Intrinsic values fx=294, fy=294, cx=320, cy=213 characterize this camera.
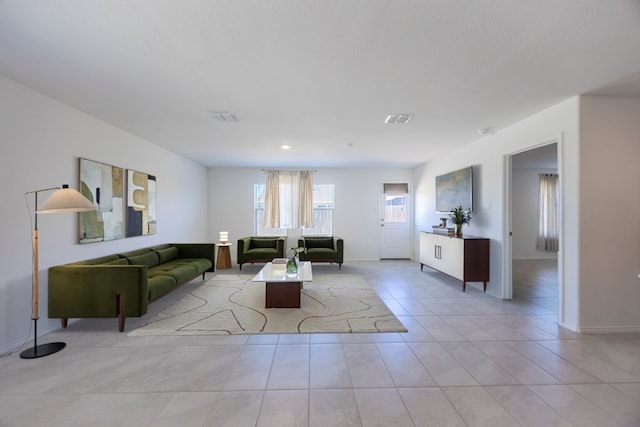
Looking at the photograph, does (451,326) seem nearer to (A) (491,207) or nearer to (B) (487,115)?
(A) (491,207)

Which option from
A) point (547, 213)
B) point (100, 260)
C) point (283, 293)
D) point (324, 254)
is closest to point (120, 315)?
point (100, 260)

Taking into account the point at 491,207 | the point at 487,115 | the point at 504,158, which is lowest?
the point at 491,207

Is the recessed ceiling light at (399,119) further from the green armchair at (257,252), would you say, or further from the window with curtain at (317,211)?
the window with curtain at (317,211)

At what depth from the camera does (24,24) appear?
75.3 inches

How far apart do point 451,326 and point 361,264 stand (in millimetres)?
4062

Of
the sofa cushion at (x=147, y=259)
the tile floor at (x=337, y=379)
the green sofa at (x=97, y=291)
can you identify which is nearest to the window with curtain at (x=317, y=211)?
the sofa cushion at (x=147, y=259)

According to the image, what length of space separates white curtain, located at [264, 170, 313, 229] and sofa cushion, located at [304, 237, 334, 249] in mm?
530

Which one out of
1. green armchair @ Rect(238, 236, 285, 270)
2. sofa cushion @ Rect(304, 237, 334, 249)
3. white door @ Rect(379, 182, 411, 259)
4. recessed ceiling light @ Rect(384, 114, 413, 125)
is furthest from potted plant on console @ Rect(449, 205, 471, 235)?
green armchair @ Rect(238, 236, 285, 270)

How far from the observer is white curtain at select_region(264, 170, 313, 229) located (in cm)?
755

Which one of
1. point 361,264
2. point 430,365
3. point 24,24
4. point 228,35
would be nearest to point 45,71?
point 24,24

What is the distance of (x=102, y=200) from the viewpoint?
390cm

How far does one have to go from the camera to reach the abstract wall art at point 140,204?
177 inches

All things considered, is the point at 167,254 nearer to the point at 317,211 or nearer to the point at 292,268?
the point at 292,268

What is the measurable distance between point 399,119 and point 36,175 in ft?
13.3
